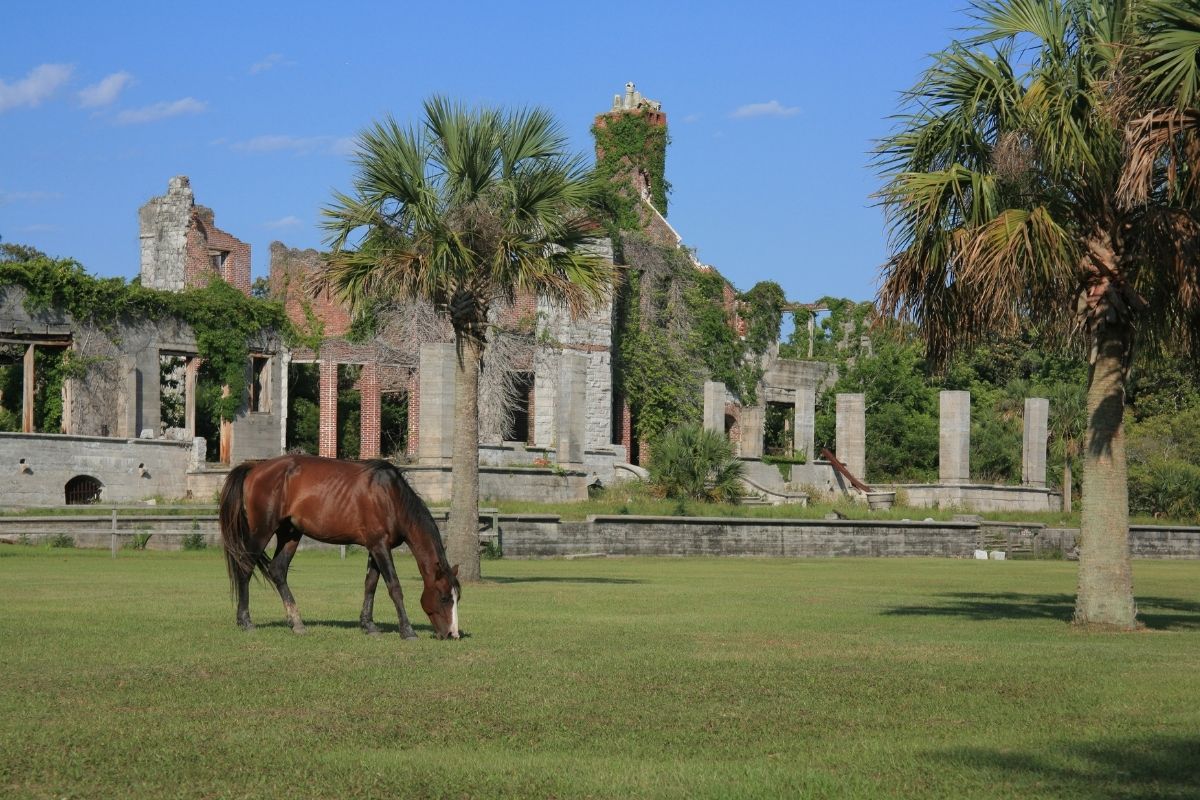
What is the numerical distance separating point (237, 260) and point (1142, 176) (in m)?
41.6

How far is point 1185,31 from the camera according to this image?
14047 mm

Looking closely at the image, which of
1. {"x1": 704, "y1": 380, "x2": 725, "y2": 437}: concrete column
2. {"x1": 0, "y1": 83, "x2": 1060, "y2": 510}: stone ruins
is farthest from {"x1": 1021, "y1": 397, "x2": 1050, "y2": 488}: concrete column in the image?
{"x1": 704, "y1": 380, "x2": 725, "y2": 437}: concrete column

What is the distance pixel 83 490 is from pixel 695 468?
1649 cm

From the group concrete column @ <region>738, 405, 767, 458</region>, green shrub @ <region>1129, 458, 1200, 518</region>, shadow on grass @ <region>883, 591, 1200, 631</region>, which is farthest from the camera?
concrete column @ <region>738, 405, 767, 458</region>

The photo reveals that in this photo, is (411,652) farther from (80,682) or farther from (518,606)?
(518,606)

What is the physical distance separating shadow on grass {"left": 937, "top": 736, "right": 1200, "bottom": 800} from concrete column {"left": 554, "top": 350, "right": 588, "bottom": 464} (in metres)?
34.6

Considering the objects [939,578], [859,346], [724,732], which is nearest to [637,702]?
[724,732]

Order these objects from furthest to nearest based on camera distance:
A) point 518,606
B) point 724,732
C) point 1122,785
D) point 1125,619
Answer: point 518,606 < point 1125,619 < point 724,732 < point 1122,785

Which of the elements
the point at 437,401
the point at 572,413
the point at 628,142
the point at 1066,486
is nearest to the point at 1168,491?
the point at 1066,486

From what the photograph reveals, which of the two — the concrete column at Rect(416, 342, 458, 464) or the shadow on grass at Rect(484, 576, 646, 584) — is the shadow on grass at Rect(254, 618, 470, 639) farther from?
the concrete column at Rect(416, 342, 458, 464)

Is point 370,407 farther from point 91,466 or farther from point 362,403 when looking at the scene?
Result: point 91,466

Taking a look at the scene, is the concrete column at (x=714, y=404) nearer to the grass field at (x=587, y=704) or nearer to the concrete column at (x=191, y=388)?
the concrete column at (x=191, y=388)

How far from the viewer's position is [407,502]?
1319cm

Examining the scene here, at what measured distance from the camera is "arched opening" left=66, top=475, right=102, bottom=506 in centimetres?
4059
